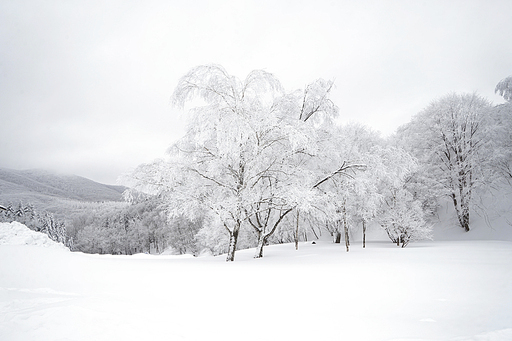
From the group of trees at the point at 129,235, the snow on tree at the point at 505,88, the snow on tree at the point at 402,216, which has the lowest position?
the group of trees at the point at 129,235

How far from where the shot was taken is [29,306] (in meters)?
3.80

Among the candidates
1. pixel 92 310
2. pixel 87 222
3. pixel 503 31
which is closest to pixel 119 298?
pixel 92 310

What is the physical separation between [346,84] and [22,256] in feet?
226

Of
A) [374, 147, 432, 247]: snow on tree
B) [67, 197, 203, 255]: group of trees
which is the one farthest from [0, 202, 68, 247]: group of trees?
[374, 147, 432, 247]: snow on tree

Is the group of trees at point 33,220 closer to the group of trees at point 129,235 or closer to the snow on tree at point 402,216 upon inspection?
the group of trees at point 129,235

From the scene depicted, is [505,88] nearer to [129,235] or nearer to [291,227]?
[291,227]

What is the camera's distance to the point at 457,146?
2053 centimetres

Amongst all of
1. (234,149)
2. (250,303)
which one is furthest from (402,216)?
(250,303)

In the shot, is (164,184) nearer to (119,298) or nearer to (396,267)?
(119,298)

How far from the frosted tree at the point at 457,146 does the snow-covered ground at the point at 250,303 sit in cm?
1776

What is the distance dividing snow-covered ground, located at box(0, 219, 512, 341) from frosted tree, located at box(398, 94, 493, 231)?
58.3ft

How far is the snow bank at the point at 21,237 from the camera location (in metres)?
9.85

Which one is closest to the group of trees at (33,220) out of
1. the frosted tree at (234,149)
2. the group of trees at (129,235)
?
the group of trees at (129,235)

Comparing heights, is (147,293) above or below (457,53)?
below
